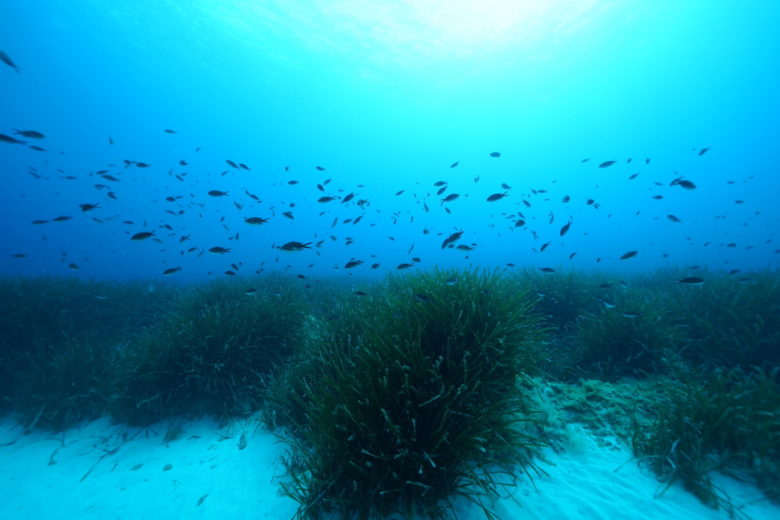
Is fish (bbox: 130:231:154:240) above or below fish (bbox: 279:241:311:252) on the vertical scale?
below

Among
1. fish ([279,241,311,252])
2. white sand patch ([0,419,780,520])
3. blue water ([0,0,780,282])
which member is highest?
blue water ([0,0,780,282])

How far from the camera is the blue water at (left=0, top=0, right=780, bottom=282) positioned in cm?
4216

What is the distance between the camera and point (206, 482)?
3.92 m

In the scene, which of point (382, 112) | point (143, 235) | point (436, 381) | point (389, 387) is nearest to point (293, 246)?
point (389, 387)

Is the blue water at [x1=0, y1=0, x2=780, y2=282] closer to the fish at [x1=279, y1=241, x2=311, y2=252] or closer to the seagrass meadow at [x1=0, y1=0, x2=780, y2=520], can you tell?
the seagrass meadow at [x1=0, y1=0, x2=780, y2=520]

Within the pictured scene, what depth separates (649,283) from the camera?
486 inches

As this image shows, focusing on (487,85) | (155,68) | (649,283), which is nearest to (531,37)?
(487,85)

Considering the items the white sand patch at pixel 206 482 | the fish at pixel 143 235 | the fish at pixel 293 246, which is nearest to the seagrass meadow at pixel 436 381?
the white sand patch at pixel 206 482

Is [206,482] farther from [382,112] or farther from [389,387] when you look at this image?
[382,112]

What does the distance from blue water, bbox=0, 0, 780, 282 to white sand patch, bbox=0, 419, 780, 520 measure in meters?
5.48

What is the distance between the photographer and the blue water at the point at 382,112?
138ft

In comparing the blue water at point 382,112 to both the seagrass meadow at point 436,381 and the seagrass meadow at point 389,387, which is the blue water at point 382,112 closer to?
the seagrass meadow at point 389,387

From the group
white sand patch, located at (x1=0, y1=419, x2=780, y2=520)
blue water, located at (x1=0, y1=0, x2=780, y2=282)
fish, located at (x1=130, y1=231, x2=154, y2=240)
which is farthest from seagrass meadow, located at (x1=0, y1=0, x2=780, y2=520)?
blue water, located at (x1=0, y1=0, x2=780, y2=282)

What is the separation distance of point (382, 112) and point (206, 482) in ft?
284
